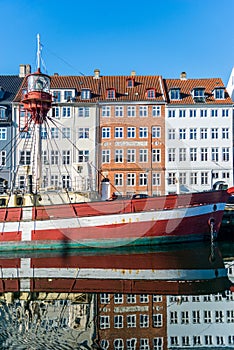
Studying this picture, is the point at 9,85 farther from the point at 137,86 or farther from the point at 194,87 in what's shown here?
the point at 194,87

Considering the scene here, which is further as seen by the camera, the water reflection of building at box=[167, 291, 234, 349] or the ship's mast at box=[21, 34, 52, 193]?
the ship's mast at box=[21, 34, 52, 193]

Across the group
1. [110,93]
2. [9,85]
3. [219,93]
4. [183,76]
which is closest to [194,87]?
[219,93]

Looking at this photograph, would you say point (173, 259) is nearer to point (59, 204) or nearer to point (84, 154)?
point (59, 204)

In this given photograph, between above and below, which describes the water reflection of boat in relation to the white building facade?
below

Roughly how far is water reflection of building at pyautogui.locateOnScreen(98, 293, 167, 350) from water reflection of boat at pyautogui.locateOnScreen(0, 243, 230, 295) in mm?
873

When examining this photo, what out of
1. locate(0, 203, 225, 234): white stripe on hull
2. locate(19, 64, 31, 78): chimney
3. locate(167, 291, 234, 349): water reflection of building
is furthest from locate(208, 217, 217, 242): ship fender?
locate(19, 64, 31, 78): chimney

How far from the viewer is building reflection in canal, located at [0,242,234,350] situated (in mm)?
9758

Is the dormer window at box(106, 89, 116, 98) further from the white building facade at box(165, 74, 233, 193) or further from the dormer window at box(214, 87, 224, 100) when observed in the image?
the dormer window at box(214, 87, 224, 100)

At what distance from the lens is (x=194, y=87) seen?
140ft

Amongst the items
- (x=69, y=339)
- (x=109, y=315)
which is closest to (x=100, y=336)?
(x=69, y=339)

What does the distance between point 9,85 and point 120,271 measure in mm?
32929

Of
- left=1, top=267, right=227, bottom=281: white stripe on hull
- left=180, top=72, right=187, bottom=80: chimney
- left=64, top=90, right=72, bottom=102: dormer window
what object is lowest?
left=1, top=267, right=227, bottom=281: white stripe on hull

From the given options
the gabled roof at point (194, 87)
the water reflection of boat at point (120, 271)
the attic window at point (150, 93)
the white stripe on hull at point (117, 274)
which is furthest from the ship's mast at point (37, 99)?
the gabled roof at point (194, 87)

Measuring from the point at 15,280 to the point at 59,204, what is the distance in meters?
6.58
